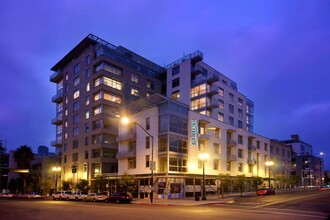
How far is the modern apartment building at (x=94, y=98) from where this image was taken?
72375 mm

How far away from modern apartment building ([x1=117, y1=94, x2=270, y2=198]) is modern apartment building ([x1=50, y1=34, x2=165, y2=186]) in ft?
48.1

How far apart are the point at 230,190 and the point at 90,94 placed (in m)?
37.9

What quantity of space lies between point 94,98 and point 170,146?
32.5 metres

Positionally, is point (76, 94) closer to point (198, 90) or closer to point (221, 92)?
point (198, 90)

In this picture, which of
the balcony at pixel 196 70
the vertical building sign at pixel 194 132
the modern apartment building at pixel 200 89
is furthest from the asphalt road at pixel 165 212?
the balcony at pixel 196 70

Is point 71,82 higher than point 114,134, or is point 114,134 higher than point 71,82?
point 71,82

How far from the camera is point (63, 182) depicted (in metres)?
74.6

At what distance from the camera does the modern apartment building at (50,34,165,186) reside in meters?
72.4

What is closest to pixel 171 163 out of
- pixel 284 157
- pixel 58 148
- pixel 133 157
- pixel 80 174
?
pixel 133 157

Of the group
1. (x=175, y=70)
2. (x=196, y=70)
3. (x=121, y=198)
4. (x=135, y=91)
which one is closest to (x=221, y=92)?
(x=196, y=70)

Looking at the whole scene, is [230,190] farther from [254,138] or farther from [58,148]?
[58,148]

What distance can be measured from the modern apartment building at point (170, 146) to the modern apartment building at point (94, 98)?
14.7 m

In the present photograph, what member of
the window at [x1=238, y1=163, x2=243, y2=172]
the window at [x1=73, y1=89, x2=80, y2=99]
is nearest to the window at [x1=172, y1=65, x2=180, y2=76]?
the window at [x1=73, y1=89, x2=80, y2=99]

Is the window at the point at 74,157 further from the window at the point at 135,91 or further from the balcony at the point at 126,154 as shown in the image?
the balcony at the point at 126,154
